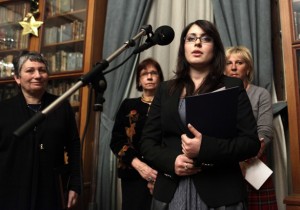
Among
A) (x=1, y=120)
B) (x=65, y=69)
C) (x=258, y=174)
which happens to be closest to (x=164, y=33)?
(x=258, y=174)

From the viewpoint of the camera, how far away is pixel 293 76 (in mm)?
1726

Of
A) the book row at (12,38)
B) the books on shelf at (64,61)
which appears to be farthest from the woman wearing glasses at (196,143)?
the book row at (12,38)

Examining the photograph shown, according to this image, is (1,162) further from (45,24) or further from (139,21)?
(45,24)

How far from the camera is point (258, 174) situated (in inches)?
58.7

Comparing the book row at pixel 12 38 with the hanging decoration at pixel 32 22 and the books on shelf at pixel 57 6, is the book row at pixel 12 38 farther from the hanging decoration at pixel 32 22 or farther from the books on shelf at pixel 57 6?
the books on shelf at pixel 57 6

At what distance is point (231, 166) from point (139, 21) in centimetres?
189

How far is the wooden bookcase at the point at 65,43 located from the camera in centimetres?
267

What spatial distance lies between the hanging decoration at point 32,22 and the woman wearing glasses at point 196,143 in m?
2.14

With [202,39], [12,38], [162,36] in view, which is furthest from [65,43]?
[202,39]

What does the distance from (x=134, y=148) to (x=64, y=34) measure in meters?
1.65

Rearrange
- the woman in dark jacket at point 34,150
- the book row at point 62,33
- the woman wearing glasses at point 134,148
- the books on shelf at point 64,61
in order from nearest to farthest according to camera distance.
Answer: the woman in dark jacket at point 34,150 < the woman wearing glasses at point 134,148 < the books on shelf at point 64,61 < the book row at point 62,33

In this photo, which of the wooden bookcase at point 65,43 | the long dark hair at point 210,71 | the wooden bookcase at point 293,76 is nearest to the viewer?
the long dark hair at point 210,71

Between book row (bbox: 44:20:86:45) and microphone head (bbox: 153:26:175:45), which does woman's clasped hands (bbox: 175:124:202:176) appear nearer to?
microphone head (bbox: 153:26:175:45)

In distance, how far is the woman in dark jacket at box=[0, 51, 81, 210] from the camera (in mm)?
1524
